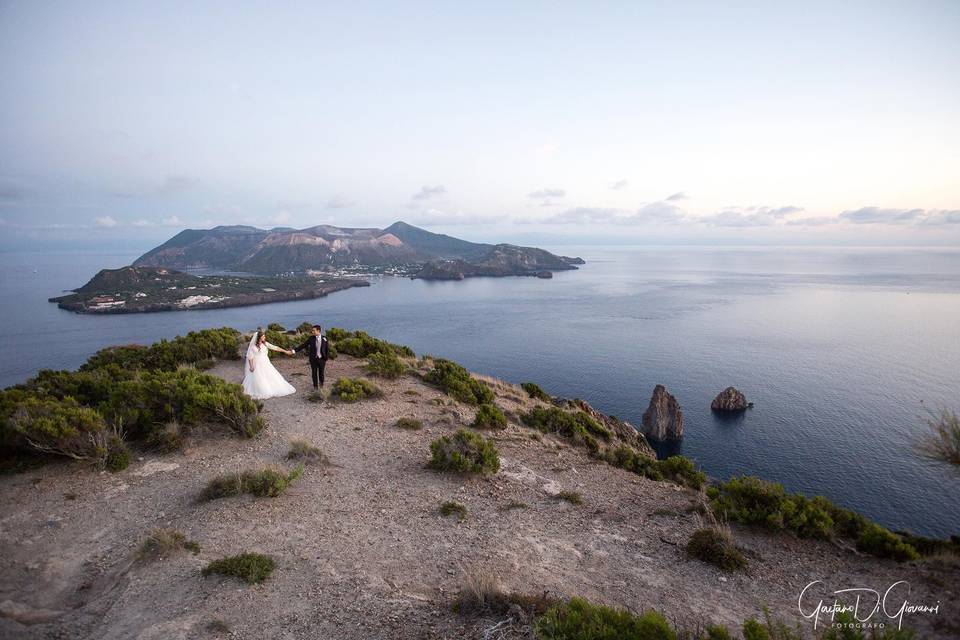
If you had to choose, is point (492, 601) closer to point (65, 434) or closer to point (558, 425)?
point (65, 434)

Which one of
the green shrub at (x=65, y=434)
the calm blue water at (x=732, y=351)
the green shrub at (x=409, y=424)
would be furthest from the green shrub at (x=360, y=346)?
the calm blue water at (x=732, y=351)

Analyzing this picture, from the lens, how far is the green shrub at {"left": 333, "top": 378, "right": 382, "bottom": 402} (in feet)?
47.1

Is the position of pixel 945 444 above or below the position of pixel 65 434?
below

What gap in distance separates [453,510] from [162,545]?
483 cm

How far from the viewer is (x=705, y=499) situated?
962cm

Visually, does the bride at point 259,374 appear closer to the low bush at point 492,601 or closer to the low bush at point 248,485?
the low bush at point 248,485

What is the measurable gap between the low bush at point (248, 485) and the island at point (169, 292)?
388 ft

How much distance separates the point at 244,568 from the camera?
6.14 metres

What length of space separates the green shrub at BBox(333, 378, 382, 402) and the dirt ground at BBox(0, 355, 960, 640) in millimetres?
3368

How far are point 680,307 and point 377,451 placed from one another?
99.8 m

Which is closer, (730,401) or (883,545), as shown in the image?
(883,545)

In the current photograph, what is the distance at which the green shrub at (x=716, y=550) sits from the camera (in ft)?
23.8

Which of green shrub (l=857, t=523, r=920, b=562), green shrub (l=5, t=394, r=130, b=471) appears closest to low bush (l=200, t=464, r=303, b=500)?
green shrub (l=5, t=394, r=130, b=471)

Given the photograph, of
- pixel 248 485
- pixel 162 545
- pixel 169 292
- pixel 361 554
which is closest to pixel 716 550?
pixel 361 554
